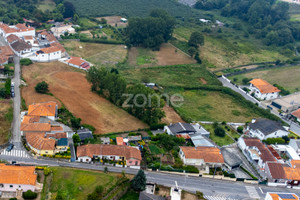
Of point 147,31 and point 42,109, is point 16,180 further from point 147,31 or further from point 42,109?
point 147,31

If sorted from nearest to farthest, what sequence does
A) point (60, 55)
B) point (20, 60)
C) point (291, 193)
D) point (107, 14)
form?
point (291, 193) < point (20, 60) < point (60, 55) < point (107, 14)

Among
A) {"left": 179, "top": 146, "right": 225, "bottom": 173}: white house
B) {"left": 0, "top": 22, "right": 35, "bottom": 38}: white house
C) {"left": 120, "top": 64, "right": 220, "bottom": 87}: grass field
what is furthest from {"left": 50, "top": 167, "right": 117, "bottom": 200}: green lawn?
{"left": 0, "top": 22, "right": 35, "bottom": 38}: white house

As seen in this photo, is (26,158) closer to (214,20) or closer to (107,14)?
(107,14)

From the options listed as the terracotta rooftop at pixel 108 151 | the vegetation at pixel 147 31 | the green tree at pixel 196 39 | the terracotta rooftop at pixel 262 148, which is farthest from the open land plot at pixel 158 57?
the terracotta rooftop at pixel 108 151

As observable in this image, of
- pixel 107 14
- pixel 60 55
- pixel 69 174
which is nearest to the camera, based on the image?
pixel 69 174

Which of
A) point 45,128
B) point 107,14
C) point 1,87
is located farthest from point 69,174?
point 107,14

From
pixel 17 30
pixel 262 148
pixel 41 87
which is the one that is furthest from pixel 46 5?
pixel 262 148

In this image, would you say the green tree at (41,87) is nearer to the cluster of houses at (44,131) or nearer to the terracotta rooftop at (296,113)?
the cluster of houses at (44,131)
